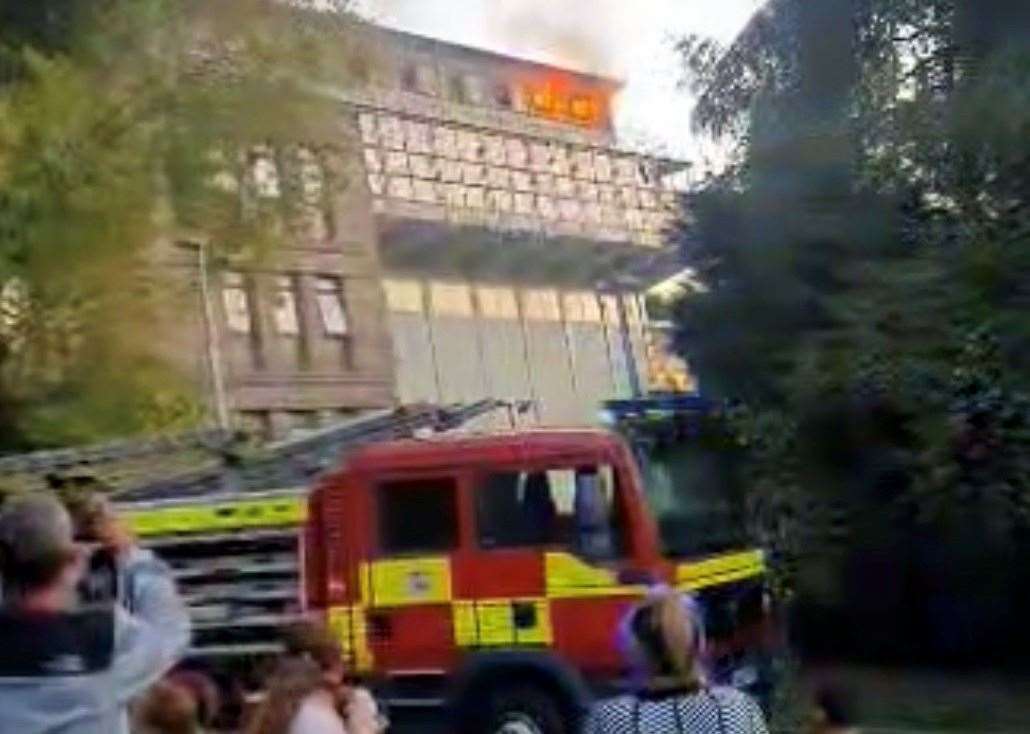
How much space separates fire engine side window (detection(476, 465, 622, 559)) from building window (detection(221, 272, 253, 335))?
15.7 m

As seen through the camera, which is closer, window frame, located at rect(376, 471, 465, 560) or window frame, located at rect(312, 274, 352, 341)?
window frame, located at rect(376, 471, 465, 560)

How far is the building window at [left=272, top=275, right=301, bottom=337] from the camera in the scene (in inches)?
1467

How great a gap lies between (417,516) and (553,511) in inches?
34.7

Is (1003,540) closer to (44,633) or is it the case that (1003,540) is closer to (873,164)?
(873,164)

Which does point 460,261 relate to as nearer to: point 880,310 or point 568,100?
point 880,310

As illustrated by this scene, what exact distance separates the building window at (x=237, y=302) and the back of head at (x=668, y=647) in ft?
75.7

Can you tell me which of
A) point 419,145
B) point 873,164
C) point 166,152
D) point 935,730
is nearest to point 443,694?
point 935,730

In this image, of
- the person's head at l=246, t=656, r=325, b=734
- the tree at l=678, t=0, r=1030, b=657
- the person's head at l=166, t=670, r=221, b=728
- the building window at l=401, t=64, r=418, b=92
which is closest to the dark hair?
the person's head at l=166, t=670, r=221, b=728

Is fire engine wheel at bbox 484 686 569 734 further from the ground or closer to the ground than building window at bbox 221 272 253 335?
closer to the ground

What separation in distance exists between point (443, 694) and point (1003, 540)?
7859 mm

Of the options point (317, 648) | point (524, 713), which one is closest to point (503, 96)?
point (524, 713)

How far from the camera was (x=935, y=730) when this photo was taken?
577 inches

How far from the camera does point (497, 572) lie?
38.5 feet

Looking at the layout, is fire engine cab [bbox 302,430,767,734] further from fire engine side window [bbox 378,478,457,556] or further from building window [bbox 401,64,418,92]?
building window [bbox 401,64,418,92]
